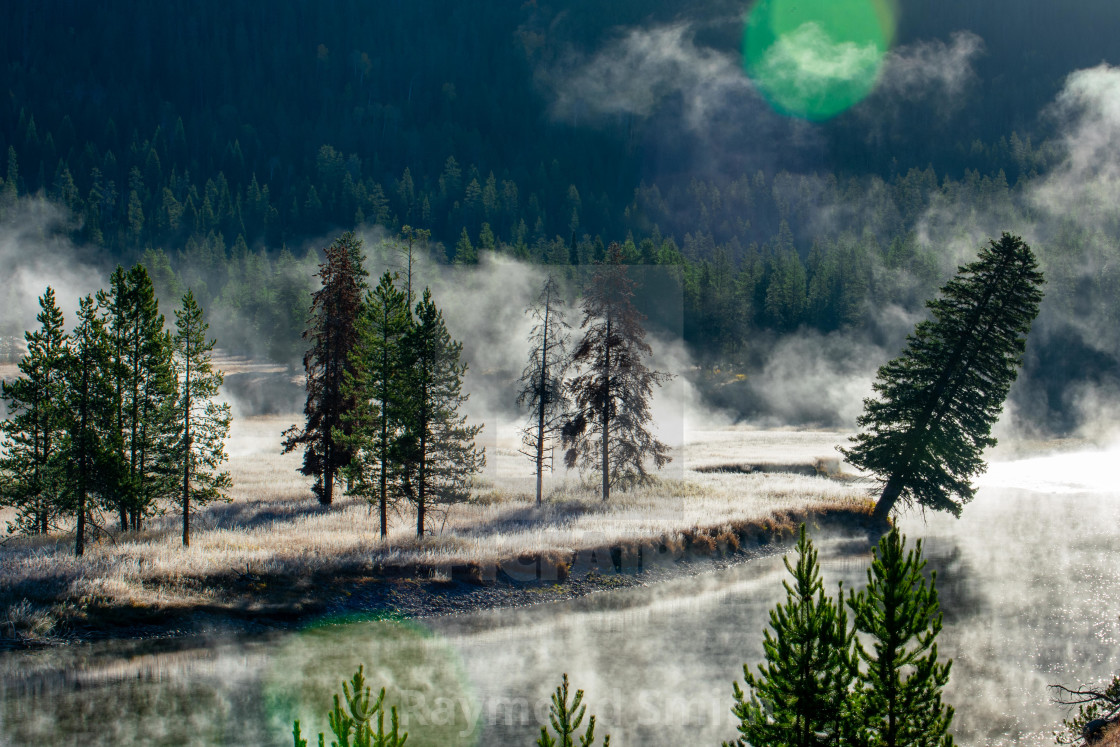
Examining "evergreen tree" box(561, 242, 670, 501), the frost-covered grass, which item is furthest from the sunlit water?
"evergreen tree" box(561, 242, 670, 501)

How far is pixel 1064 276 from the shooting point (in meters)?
92.1

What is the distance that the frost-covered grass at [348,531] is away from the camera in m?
21.6

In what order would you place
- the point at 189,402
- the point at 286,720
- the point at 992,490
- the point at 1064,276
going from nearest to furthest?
1. the point at 286,720
2. the point at 189,402
3. the point at 992,490
4. the point at 1064,276

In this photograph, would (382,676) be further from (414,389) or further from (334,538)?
(414,389)

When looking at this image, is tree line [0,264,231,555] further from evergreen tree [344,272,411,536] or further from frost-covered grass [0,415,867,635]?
evergreen tree [344,272,411,536]

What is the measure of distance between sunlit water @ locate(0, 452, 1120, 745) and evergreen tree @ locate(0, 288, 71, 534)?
288 inches

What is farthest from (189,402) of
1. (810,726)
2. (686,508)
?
(810,726)

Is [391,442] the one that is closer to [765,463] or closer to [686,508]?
[686,508]

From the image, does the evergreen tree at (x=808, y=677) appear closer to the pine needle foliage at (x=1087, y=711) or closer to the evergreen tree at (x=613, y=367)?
the pine needle foliage at (x=1087, y=711)

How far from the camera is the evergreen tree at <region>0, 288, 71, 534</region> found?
23.5m

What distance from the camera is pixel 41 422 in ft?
82.9

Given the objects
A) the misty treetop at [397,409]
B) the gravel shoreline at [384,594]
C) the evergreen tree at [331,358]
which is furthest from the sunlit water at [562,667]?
the evergreen tree at [331,358]

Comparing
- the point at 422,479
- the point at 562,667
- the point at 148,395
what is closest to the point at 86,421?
the point at 148,395

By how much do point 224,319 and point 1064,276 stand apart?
104538mm
